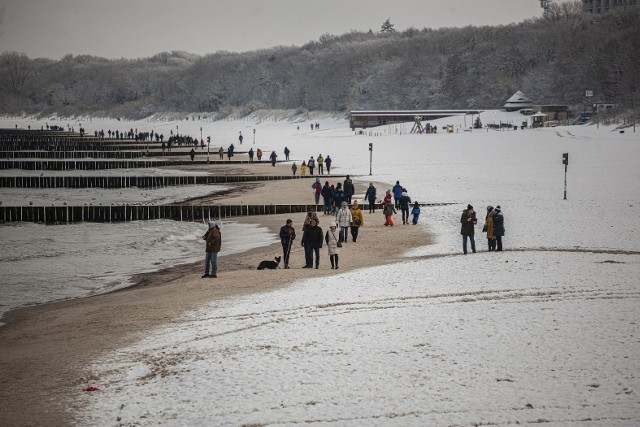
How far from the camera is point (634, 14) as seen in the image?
157625 mm

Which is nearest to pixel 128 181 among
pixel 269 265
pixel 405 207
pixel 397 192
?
pixel 397 192

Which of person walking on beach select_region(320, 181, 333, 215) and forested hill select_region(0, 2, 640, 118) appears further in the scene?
forested hill select_region(0, 2, 640, 118)

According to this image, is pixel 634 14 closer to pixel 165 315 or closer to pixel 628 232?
pixel 628 232

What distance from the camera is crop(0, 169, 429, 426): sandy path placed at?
12922 millimetres

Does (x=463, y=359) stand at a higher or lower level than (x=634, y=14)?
lower

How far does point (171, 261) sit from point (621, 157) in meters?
38.0

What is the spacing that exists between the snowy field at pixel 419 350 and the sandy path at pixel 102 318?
61 centimetres

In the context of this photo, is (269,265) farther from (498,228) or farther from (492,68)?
(492,68)

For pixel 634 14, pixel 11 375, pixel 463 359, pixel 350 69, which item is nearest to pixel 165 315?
pixel 11 375

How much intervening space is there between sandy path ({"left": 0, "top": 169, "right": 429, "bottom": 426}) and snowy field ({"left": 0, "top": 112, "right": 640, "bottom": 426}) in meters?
0.61

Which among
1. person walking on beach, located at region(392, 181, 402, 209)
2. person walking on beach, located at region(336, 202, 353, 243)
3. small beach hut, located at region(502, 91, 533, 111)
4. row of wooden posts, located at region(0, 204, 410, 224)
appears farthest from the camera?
small beach hut, located at region(502, 91, 533, 111)

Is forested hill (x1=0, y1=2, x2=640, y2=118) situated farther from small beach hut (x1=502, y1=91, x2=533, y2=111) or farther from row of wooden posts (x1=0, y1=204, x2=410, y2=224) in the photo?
row of wooden posts (x1=0, y1=204, x2=410, y2=224)

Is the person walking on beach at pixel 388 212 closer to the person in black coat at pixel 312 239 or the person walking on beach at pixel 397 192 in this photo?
the person walking on beach at pixel 397 192

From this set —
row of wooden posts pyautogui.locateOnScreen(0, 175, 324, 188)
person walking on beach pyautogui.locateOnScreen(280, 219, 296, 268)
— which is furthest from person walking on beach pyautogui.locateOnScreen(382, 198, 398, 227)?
row of wooden posts pyautogui.locateOnScreen(0, 175, 324, 188)
